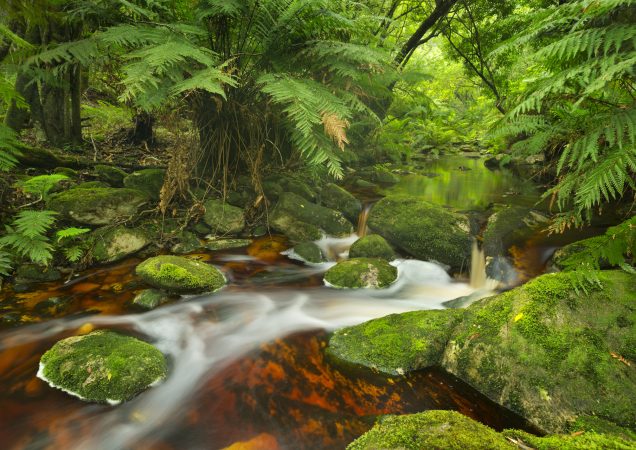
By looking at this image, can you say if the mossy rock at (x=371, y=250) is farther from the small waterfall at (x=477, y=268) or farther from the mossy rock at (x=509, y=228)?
the mossy rock at (x=509, y=228)

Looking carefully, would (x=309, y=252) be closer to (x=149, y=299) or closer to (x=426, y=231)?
(x=426, y=231)

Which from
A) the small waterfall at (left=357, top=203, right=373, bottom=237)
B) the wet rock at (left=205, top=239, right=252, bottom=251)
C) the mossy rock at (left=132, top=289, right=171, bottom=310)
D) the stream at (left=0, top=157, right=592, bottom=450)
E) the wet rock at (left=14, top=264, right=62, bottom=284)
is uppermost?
the small waterfall at (left=357, top=203, right=373, bottom=237)

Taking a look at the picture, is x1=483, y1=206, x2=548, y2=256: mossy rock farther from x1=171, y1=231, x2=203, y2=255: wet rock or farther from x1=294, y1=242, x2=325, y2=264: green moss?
x1=171, y1=231, x2=203, y2=255: wet rock

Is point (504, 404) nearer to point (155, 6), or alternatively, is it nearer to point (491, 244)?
point (491, 244)

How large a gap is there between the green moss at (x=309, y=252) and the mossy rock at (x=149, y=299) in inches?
65.6

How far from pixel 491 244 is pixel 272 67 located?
332 cm

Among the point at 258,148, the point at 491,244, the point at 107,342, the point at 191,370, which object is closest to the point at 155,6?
the point at 258,148

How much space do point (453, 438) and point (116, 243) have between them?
3736 mm

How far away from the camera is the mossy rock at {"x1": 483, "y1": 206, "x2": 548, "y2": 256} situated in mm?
4141

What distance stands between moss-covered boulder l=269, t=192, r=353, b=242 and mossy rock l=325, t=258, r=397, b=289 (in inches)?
41.4

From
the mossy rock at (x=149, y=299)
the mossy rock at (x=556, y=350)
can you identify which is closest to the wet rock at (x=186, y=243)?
the mossy rock at (x=149, y=299)

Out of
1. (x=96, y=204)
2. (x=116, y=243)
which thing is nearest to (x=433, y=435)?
→ (x=116, y=243)

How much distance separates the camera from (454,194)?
7160 millimetres

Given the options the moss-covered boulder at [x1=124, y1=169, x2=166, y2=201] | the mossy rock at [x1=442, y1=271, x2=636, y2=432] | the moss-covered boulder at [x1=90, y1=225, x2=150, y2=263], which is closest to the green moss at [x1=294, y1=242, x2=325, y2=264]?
the moss-covered boulder at [x1=90, y1=225, x2=150, y2=263]
